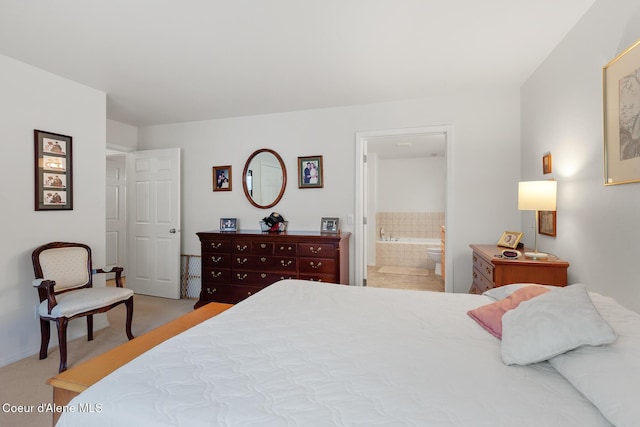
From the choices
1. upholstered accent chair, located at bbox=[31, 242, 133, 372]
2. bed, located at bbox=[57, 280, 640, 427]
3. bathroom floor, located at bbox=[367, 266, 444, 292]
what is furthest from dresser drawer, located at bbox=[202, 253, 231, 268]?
bathroom floor, located at bbox=[367, 266, 444, 292]

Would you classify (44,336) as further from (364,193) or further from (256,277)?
(364,193)

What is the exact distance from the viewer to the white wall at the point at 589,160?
1.59 metres

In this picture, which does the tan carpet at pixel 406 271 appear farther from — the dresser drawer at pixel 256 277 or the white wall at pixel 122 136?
the white wall at pixel 122 136

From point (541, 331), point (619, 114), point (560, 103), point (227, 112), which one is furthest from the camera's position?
point (227, 112)

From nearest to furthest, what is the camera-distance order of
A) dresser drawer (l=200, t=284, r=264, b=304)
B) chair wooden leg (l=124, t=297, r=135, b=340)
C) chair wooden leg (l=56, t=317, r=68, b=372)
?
chair wooden leg (l=56, t=317, r=68, b=372)
chair wooden leg (l=124, t=297, r=135, b=340)
dresser drawer (l=200, t=284, r=264, b=304)

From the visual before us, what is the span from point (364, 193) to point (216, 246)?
1898 millimetres

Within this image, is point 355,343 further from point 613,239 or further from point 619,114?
point 619,114

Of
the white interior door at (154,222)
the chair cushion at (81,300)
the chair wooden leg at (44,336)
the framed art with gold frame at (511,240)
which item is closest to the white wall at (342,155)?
the white interior door at (154,222)

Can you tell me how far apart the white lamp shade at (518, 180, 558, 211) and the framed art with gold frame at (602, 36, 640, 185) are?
496mm

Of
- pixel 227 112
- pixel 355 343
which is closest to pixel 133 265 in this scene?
pixel 227 112

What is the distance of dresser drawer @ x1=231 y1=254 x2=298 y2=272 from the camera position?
3.34 m

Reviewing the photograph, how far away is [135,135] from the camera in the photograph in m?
4.49

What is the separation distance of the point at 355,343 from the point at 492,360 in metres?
0.50

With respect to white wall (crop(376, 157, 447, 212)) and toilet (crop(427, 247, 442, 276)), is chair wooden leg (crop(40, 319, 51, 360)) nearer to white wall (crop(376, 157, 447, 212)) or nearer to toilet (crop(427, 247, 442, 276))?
toilet (crop(427, 247, 442, 276))
